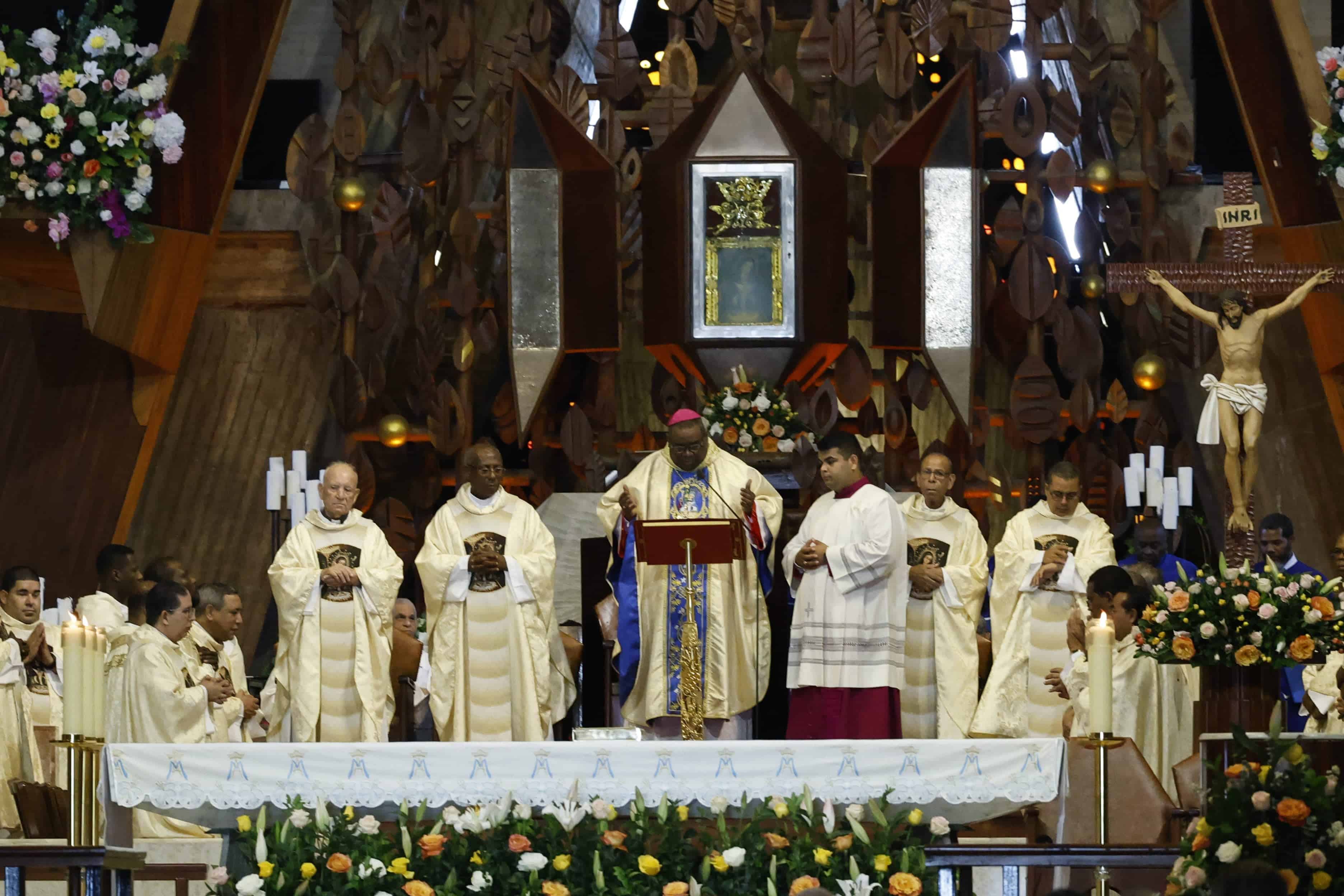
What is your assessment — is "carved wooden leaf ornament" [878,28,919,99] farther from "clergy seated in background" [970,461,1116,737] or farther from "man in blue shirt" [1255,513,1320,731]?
"man in blue shirt" [1255,513,1320,731]

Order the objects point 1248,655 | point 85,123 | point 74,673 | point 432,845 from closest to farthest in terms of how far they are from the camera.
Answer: point 74,673 → point 432,845 → point 1248,655 → point 85,123

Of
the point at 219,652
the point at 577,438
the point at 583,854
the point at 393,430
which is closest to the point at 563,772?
the point at 583,854

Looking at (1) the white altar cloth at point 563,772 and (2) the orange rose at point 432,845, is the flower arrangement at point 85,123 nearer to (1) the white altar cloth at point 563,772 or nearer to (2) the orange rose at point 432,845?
(1) the white altar cloth at point 563,772

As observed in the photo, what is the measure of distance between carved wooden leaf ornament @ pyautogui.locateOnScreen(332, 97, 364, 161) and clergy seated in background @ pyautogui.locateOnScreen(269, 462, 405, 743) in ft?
10.1

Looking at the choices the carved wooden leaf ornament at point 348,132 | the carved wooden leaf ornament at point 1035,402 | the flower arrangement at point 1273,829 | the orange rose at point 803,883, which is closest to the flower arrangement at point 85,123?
the carved wooden leaf ornament at point 348,132

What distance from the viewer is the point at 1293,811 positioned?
214 inches

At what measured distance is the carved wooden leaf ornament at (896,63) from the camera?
1234 cm

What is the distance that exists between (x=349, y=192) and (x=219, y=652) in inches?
161

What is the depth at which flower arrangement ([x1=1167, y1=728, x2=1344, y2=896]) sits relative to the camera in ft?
17.5

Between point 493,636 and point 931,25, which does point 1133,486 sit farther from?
point 493,636

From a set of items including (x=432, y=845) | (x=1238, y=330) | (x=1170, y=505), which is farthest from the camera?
(x=1170, y=505)

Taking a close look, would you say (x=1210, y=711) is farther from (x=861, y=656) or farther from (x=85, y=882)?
(x=85, y=882)

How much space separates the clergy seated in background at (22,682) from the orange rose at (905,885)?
16.8 ft

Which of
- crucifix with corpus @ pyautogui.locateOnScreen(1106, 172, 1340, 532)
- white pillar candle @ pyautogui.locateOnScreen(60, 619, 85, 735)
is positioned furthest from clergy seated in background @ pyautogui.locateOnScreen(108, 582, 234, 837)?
crucifix with corpus @ pyautogui.locateOnScreen(1106, 172, 1340, 532)
